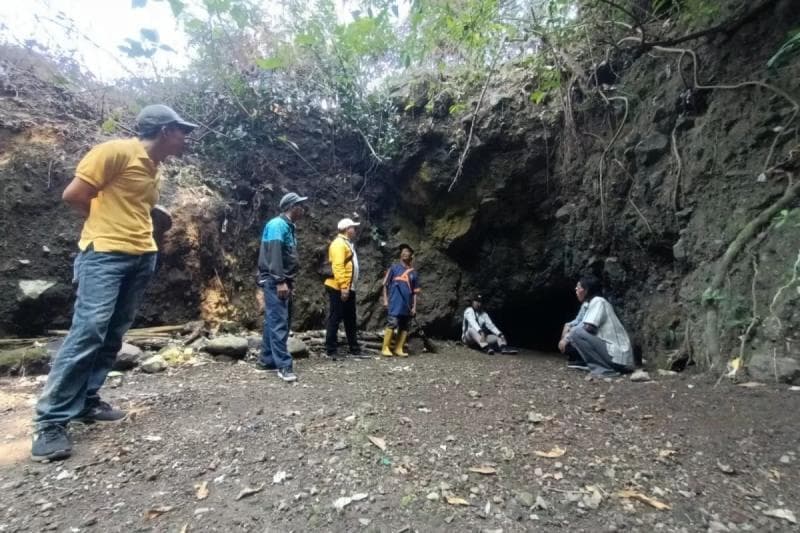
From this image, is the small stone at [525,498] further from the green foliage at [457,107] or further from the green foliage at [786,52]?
the green foliage at [457,107]

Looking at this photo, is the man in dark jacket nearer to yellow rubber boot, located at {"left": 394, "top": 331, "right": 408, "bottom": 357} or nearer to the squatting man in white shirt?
yellow rubber boot, located at {"left": 394, "top": 331, "right": 408, "bottom": 357}

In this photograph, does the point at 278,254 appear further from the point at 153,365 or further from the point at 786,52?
the point at 786,52

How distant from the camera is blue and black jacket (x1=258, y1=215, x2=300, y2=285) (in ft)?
14.4

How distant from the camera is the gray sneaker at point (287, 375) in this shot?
13.7 ft

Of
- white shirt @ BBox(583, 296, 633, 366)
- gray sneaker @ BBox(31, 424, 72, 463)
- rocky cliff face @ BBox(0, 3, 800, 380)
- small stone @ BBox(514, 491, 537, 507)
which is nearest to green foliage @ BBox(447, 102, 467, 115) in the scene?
rocky cliff face @ BBox(0, 3, 800, 380)

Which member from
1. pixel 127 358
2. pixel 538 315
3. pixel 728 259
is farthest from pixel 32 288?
pixel 538 315

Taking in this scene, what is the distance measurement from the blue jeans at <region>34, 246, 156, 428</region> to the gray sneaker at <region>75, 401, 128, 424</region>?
0.13ft

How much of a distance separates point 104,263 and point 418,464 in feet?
7.31

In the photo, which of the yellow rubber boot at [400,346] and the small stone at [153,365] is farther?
the yellow rubber boot at [400,346]

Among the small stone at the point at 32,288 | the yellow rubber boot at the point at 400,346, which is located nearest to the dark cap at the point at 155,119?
the small stone at the point at 32,288

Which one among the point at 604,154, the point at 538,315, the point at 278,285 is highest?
the point at 604,154

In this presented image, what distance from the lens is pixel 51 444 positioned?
228 centimetres

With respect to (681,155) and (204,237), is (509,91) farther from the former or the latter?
(204,237)

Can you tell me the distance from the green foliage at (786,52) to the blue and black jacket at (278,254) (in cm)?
488
